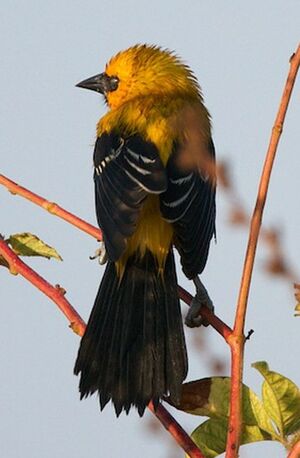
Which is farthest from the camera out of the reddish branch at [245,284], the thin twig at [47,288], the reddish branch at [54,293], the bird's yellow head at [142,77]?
the bird's yellow head at [142,77]

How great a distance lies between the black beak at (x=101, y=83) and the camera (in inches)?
197

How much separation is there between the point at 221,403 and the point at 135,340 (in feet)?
4.05

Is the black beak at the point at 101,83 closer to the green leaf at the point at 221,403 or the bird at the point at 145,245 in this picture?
the bird at the point at 145,245

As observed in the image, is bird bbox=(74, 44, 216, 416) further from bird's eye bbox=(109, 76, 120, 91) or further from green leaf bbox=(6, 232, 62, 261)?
green leaf bbox=(6, 232, 62, 261)

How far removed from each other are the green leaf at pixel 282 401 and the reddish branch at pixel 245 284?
0.30m

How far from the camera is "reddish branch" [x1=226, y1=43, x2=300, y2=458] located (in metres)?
1.61

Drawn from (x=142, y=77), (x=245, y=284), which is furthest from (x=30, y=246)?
(x=142, y=77)

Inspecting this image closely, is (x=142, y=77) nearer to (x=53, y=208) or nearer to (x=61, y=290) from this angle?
(x=53, y=208)

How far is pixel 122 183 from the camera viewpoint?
3748 millimetres

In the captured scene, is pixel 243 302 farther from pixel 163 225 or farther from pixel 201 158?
pixel 163 225

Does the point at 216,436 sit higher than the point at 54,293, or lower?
lower

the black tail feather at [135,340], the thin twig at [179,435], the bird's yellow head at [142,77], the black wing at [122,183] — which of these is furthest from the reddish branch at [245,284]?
the bird's yellow head at [142,77]

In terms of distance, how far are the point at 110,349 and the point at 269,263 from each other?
1.78 m

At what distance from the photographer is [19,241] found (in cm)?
274
